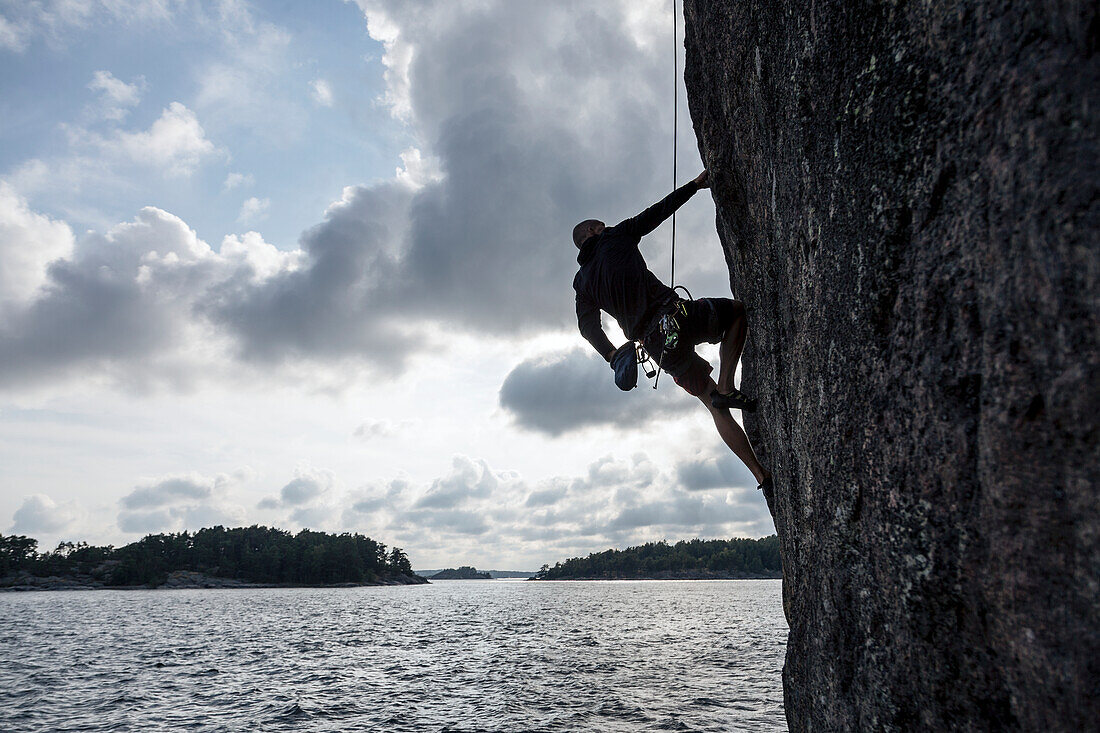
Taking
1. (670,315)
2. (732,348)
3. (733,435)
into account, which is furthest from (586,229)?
(733,435)

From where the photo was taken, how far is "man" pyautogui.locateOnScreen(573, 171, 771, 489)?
21.9ft

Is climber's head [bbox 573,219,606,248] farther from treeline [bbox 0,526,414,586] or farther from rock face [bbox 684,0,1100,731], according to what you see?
treeline [bbox 0,526,414,586]

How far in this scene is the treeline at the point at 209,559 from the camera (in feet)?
470

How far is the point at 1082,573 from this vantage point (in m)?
2.13

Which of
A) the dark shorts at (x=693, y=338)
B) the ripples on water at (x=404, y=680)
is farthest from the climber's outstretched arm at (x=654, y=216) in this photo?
the ripples on water at (x=404, y=680)

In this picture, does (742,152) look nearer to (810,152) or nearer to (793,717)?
(810,152)

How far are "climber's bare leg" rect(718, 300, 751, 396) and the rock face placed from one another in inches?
66.9

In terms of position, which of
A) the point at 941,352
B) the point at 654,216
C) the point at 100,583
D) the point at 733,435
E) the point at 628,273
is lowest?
the point at 100,583

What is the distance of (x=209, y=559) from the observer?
157 meters

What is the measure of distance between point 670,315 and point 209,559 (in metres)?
182

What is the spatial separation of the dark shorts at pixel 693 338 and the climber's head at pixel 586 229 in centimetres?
145

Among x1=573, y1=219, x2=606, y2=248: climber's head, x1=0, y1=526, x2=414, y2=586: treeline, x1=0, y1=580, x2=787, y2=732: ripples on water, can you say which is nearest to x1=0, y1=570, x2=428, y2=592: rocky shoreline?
x1=0, y1=526, x2=414, y2=586: treeline

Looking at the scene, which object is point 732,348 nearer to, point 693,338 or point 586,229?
point 693,338

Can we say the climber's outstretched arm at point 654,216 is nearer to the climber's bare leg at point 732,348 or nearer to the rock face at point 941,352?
the climber's bare leg at point 732,348
